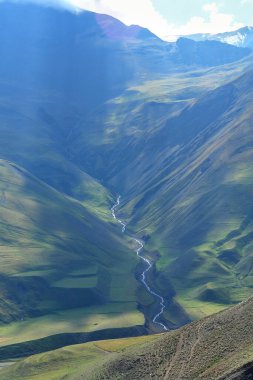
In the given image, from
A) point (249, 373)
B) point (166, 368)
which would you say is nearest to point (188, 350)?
point (166, 368)

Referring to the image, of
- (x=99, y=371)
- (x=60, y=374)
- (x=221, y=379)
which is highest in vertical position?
(x=221, y=379)

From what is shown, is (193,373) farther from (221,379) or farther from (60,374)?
(60,374)

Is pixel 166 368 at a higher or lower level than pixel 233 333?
lower

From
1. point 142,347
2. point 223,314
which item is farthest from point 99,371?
point 223,314

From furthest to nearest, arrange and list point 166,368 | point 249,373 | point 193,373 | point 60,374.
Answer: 1. point 60,374
2. point 166,368
3. point 193,373
4. point 249,373

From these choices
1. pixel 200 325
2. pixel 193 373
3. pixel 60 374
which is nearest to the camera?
pixel 193 373

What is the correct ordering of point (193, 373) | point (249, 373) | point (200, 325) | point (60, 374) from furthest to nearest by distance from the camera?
point (60, 374)
point (200, 325)
point (193, 373)
point (249, 373)

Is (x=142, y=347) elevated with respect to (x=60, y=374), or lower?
elevated

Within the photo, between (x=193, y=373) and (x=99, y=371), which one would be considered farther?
(x=99, y=371)

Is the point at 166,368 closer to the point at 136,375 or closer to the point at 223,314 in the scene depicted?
the point at 136,375
